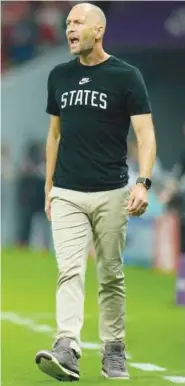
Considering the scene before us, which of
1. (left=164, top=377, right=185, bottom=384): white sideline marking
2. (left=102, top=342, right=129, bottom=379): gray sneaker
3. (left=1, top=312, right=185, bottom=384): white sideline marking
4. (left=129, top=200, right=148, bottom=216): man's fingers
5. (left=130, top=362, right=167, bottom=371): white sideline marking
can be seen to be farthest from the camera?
(left=130, top=362, right=167, bottom=371): white sideline marking

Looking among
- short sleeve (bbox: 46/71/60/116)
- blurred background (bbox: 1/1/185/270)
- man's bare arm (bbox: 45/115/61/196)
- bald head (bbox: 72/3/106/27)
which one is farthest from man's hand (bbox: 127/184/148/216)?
blurred background (bbox: 1/1/185/270)

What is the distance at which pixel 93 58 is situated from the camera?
9648 millimetres

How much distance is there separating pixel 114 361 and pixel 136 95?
1673 mm

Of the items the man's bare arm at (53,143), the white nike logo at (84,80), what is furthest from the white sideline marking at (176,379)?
the white nike logo at (84,80)

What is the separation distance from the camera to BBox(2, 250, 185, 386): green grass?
10172 millimetres

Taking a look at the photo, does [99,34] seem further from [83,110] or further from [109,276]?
[109,276]

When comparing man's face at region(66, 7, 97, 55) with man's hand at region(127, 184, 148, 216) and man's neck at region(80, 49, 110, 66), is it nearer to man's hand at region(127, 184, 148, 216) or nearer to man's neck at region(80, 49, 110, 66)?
man's neck at region(80, 49, 110, 66)

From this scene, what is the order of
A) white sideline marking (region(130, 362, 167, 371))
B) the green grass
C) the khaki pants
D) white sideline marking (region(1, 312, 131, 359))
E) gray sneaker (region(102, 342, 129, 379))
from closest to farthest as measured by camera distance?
the khaki pants < gray sneaker (region(102, 342, 129, 379)) < the green grass < white sideline marking (region(130, 362, 167, 371)) < white sideline marking (region(1, 312, 131, 359))

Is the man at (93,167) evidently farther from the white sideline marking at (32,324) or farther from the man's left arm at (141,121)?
the white sideline marking at (32,324)

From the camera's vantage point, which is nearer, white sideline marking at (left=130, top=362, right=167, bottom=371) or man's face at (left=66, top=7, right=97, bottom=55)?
man's face at (left=66, top=7, right=97, bottom=55)

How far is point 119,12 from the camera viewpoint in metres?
23.6

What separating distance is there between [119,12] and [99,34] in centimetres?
1408

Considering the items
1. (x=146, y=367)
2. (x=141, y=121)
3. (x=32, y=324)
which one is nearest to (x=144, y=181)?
(x=141, y=121)

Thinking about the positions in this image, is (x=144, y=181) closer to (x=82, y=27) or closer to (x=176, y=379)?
(x=82, y=27)
